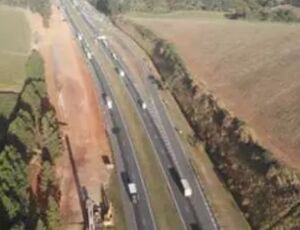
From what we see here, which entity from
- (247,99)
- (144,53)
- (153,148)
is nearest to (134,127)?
(153,148)

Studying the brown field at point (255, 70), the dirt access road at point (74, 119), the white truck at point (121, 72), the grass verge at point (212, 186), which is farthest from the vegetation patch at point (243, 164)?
the dirt access road at point (74, 119)

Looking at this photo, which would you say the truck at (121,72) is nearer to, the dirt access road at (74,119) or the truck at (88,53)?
the dirt access road at (74,119)

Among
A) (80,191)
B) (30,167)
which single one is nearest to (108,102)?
(30,167)

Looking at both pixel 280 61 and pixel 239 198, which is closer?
pixel 239 198

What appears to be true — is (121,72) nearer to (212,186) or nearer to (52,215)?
(212,186)

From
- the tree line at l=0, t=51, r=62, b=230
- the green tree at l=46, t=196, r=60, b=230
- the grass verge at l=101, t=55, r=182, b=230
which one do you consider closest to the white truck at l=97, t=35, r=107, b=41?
the grass verge at l=101, t=55, r=182, b=230

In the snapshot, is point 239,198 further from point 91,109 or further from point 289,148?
point 91,109
